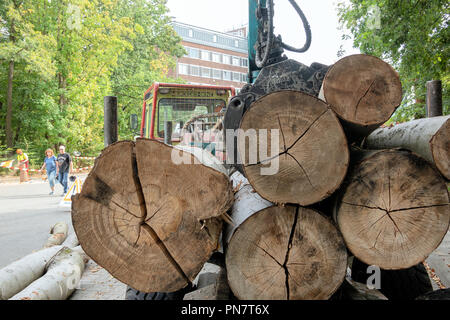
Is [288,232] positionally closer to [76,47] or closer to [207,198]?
[207,198]

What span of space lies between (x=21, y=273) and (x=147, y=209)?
1.91 m

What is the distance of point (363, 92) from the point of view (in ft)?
5.94

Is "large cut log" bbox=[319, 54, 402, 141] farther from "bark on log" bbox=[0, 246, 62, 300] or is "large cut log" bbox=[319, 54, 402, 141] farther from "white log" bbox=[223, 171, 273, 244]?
"bark on log" bbox=[0, 246, 62, 300]

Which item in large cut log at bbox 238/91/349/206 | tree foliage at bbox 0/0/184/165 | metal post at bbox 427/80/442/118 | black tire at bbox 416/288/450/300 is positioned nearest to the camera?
large cut log at bbox 238/91/349/206

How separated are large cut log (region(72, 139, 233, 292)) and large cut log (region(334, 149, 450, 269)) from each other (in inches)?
26.5

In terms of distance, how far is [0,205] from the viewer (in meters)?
8.18

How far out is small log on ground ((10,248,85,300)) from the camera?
8.20ft

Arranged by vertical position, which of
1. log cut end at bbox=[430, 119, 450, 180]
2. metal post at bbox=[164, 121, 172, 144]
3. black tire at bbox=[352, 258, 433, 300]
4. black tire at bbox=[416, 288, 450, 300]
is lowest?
black tire at bbox=[352, 258, 433, 300]

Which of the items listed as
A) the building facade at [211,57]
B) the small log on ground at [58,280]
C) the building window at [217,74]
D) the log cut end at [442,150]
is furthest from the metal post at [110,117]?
the building window at [217,74]

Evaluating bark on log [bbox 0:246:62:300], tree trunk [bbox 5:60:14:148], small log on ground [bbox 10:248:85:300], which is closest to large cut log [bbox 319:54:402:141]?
small log on ground [bbox 10:248:85:300]

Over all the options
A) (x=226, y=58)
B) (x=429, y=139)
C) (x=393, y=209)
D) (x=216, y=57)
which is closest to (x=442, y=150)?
(x=429, y=139)

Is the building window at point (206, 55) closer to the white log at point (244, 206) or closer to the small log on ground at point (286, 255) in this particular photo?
the white log at point (244, 206)

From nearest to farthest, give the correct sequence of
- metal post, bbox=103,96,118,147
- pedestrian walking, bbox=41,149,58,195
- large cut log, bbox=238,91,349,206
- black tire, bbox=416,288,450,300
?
large cut log, bbox=238,91,349,206 → black tire, bbox=416,288,450,300 → metal post, bbox=103,96,118,147 → pedestrian walking, bbox=41,149,58,195
